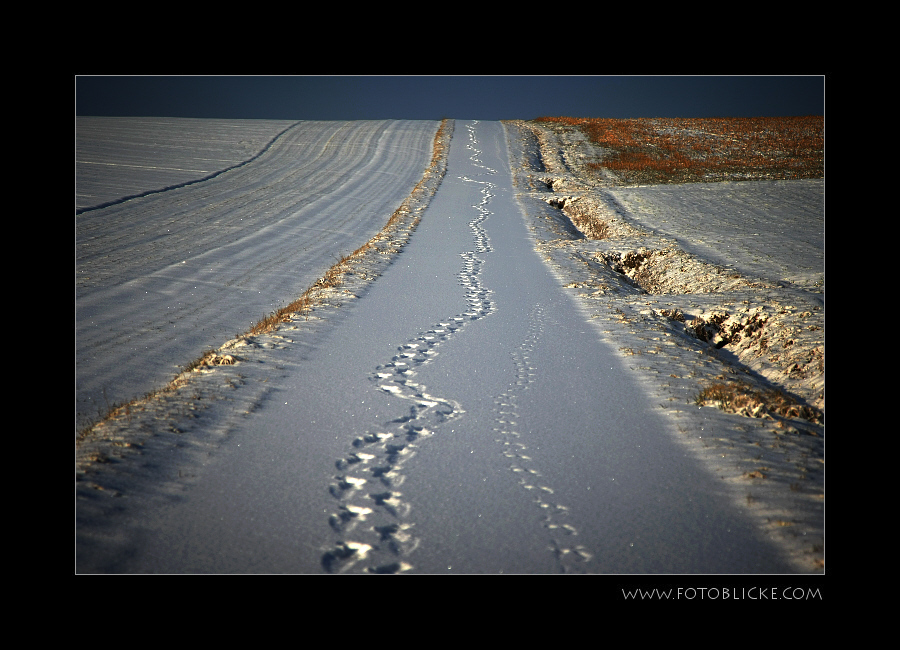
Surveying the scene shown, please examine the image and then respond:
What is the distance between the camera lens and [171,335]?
8.51m

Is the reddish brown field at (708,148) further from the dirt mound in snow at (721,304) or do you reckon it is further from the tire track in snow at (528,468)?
the tire track in snow at (528,468)

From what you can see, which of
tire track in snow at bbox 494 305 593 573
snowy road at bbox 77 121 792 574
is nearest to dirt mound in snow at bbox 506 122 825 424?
snowy road at bbox 77 121 792 574

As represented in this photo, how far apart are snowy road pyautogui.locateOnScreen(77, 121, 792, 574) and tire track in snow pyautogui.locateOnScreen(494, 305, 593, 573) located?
0.02 metres

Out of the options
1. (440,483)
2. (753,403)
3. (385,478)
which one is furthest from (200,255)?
(753,403)

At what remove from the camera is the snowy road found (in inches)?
131

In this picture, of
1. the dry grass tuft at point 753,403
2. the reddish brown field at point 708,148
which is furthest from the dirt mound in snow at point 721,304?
the reddish brown field at point 708,148

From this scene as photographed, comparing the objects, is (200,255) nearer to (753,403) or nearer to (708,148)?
(753,403)

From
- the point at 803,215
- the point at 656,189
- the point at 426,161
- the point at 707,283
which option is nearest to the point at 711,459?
the point at 707,283

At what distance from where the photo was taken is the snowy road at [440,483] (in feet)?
10.9

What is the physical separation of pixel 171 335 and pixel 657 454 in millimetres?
8112

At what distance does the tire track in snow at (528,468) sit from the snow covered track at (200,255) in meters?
4.80

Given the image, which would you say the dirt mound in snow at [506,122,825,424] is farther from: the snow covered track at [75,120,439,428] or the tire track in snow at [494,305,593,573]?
the snow covered track at [75,120,439,428]

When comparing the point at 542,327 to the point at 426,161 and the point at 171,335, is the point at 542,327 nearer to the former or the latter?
the point at 171,335

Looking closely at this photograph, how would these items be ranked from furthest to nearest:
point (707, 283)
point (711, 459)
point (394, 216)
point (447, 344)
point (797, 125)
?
1. point (797, 125)
2. point (394, 216)
3. point (707, 283)
4. point (447, 344)
5. point (711, 459)
